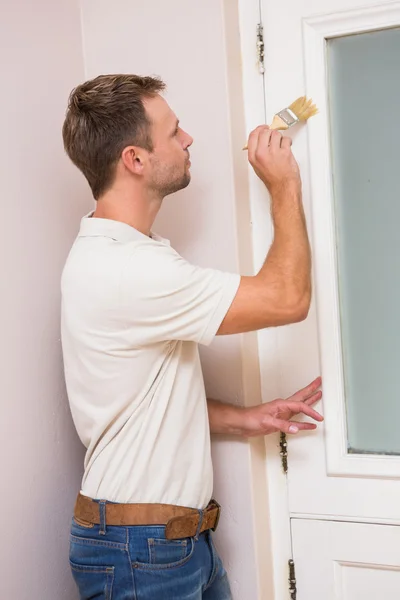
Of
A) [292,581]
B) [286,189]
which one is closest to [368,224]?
[286,189]

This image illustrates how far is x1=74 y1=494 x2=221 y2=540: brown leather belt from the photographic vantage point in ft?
4.36

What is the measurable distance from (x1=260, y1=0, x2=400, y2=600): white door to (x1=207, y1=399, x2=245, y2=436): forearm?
0.19 m

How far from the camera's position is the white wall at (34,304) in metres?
1.39

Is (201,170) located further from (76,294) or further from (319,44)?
(76,294)

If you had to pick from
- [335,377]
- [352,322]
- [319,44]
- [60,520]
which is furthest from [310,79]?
[60,520]

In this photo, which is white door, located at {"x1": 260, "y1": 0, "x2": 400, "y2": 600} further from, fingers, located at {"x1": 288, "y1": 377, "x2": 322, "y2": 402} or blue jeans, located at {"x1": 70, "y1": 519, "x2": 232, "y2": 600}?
blue jeans, located at {"x1": 70, "y1": 519, "x2": 232, "y2": 600}

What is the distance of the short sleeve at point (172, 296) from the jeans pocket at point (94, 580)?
0.47 meters

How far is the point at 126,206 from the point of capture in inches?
56.2

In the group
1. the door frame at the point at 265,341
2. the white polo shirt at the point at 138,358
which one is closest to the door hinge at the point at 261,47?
the door frame at the point at 265,341

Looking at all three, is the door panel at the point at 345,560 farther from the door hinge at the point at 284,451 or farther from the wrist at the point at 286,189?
the wrist at the point at 286,189

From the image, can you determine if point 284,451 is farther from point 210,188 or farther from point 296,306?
point 210,188

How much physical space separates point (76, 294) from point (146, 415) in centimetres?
27

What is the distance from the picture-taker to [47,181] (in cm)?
157

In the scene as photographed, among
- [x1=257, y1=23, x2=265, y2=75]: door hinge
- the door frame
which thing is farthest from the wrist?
[x1=257, y1=23, x2=265, y2=75]: door hinge
